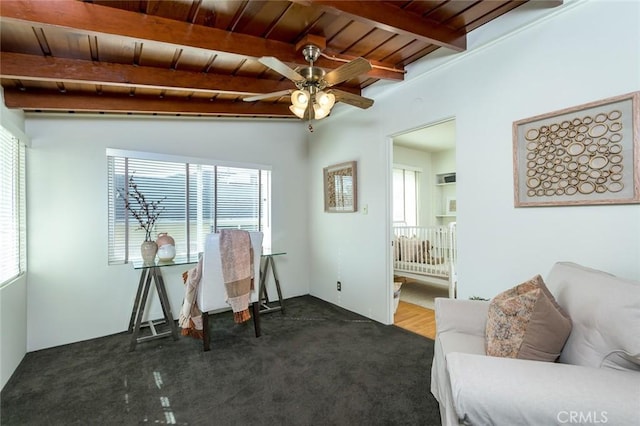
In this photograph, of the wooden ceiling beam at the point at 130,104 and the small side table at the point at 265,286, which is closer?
the wooden ceiling beam at the point at 130,104

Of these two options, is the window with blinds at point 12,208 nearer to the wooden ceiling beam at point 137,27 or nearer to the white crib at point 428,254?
the wooden ceiling beam at point 137,27

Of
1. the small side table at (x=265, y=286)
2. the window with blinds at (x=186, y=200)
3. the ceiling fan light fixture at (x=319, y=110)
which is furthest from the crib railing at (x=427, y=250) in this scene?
the ceiling fan light fixture at (x=319, y=110)

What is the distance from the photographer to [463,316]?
1.80m

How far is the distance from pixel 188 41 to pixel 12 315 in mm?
2538

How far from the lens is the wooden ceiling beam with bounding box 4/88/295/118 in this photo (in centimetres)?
247

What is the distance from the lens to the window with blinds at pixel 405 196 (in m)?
5.77

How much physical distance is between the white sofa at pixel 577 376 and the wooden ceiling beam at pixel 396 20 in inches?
71.4

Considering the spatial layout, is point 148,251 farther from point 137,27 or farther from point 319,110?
point 319,110

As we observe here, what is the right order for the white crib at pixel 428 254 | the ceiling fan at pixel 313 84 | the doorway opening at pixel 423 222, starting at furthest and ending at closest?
the white crib at pixel 428 254 < the doorway opening at pixel 423 222 < the ceiling fan at pixel 313 84

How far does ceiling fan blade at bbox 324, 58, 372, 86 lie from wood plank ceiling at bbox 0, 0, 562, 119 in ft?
0.90

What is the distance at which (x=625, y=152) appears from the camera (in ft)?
5.43

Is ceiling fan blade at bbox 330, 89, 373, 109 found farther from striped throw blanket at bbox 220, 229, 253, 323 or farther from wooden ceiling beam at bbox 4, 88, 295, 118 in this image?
striped throw blanket at bbox 220, 229, 253, 323
